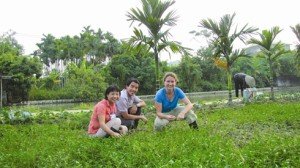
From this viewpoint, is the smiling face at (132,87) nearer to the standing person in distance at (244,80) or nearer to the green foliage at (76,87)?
the standing person in distance at (244,80)

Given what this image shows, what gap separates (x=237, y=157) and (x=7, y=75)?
1030 inches

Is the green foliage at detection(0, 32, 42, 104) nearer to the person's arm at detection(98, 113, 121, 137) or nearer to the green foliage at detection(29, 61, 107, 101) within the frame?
the green foliage at detection(29, 61, 107, 101)

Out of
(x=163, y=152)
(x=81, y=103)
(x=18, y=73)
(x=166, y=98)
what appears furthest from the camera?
(x=18, y=73)

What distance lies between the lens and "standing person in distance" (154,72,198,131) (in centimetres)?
661

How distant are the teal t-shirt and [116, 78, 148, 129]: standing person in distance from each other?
1.72 feet

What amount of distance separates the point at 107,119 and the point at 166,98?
121 centimetres

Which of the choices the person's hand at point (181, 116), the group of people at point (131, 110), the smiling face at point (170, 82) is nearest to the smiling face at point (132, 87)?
the group of people at point (131, 110)

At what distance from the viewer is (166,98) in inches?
270

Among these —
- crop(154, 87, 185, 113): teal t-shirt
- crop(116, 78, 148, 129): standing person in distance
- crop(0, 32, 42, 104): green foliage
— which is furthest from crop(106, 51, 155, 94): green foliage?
crop(154, 87, 185, 113): teal t-shirt

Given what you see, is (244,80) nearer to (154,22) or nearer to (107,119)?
(154,22)

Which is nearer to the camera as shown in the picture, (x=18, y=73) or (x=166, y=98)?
(x=166, y=98)

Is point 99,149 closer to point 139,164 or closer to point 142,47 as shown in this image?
point 139,164

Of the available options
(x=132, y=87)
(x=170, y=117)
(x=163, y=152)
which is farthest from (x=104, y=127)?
(x=163, y=152)

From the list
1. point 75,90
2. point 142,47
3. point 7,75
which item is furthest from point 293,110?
point 75,90
